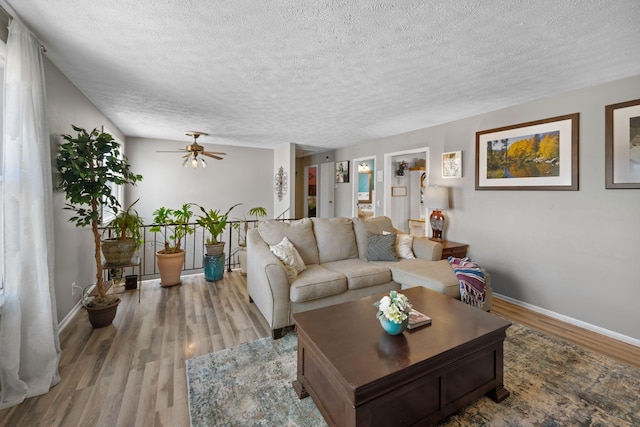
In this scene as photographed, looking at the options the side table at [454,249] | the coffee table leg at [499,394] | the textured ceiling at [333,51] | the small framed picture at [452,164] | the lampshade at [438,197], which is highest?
the textured ceiling at [333,51]

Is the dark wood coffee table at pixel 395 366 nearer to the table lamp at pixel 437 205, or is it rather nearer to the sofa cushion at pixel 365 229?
the sofa cushion at pixel 365 229

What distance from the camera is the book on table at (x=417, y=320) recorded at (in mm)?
1750

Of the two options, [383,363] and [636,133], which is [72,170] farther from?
[636,133]

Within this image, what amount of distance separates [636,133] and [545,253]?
4.48 ft

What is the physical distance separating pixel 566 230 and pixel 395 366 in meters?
2.80

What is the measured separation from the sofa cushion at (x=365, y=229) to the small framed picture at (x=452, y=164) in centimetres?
120

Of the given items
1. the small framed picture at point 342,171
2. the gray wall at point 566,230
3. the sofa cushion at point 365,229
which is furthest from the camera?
the small framed picture at point 342,171

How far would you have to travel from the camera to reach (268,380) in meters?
1.93

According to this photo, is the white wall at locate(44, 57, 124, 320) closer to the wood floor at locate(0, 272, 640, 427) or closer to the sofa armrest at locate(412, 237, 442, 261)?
the wood floor at locate(0, 272, 640, 427)

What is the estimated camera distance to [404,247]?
350cm

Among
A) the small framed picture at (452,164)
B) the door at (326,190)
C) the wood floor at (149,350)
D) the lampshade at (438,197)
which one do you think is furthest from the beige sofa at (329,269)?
the door at (326,190)

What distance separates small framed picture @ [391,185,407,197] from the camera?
5.61 meters

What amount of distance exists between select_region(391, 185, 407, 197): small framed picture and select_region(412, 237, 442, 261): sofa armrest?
2.16 m

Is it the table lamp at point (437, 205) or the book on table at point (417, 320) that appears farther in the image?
the table lamp at point (437, 205)
